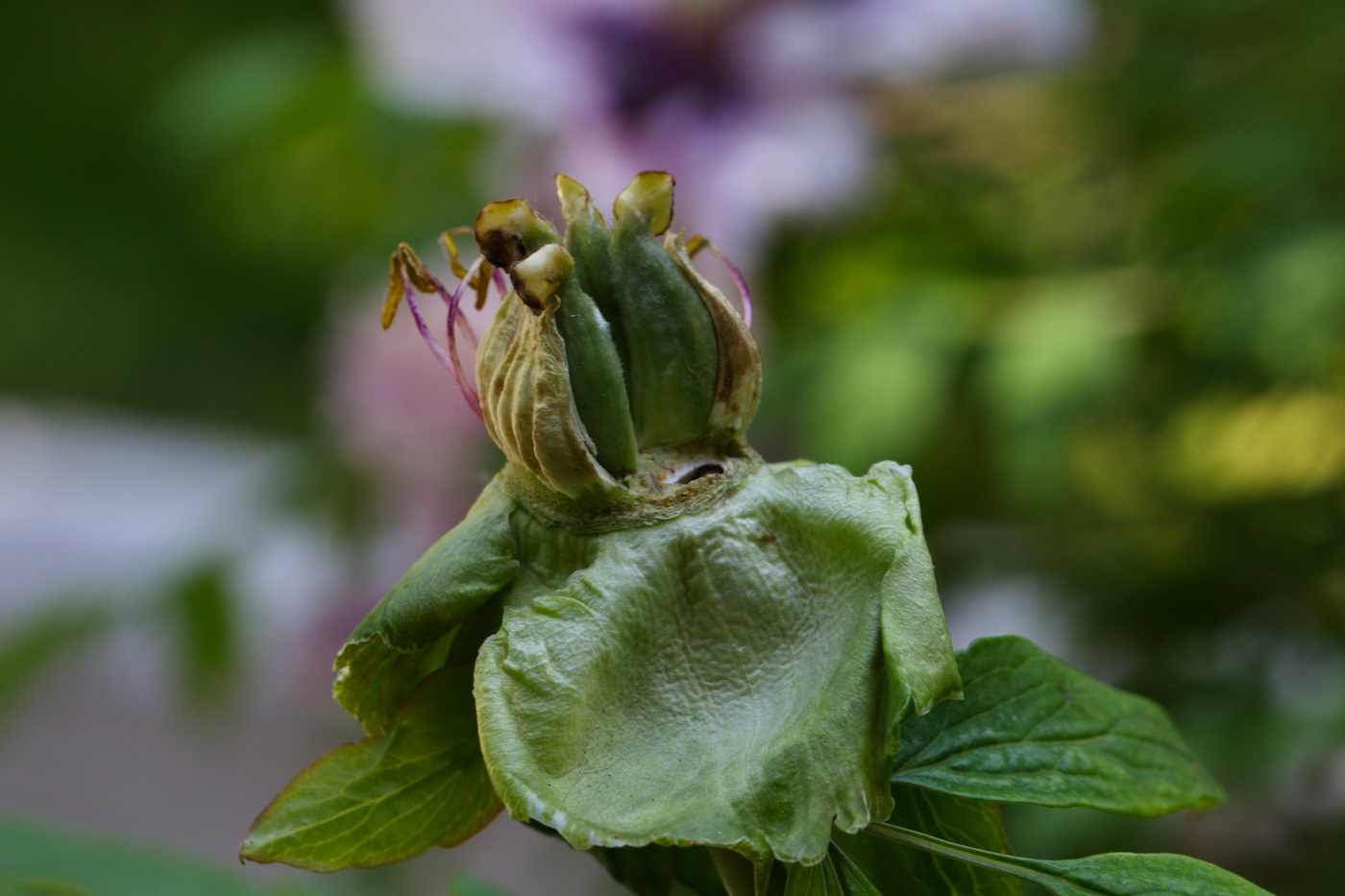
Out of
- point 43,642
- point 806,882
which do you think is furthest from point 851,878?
point 43,642

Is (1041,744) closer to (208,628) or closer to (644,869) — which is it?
(644,869)

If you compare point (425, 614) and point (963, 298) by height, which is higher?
point (963, 298)

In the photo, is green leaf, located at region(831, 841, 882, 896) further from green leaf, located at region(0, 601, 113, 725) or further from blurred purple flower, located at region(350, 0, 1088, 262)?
green leaf, located at region(0, 601, 113, 725)

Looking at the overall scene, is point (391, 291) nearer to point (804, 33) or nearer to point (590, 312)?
point (590, 312)

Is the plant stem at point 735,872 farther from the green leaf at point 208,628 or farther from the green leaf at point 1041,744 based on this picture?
the green leaf at point 208,628

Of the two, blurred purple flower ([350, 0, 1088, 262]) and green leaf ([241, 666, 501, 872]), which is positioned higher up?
blurred purple flower ([350, 0, 1088, 262])

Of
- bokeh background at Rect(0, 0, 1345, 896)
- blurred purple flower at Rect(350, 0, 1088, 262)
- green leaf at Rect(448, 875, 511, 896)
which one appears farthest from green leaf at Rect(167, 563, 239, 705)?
green leaf at Rect(448, 875, 511, 896)

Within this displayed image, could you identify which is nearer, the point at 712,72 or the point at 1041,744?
the point at 1041,744
